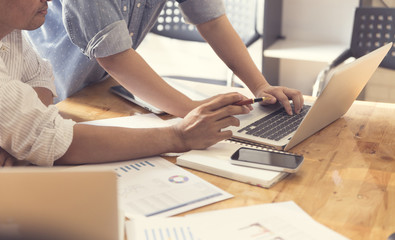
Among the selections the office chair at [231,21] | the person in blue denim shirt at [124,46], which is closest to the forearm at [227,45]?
the person in blue denim shirt at [124,46]

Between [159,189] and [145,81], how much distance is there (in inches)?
17.1

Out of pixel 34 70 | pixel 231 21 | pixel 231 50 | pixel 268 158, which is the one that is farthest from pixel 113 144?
pixel 231 21

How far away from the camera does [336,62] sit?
258 cm

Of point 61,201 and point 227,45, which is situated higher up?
point 61,201

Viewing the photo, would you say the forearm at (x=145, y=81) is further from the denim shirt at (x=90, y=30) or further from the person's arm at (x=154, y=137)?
the person's arm at (x=154, y=137)

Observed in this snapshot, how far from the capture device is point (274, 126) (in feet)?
4.49

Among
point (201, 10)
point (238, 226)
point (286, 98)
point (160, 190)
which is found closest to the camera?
point (238, 226)

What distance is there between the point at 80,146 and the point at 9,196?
1.64ft

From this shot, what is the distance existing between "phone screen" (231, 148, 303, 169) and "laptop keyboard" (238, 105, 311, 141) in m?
0.13

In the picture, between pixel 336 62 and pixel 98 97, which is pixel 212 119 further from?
pixel 336 62

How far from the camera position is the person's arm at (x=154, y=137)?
3.87 feet

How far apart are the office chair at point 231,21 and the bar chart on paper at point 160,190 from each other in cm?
173

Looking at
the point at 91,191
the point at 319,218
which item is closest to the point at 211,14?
the point at 319,218

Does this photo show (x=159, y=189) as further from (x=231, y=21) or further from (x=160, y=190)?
(x=231, y=21)
